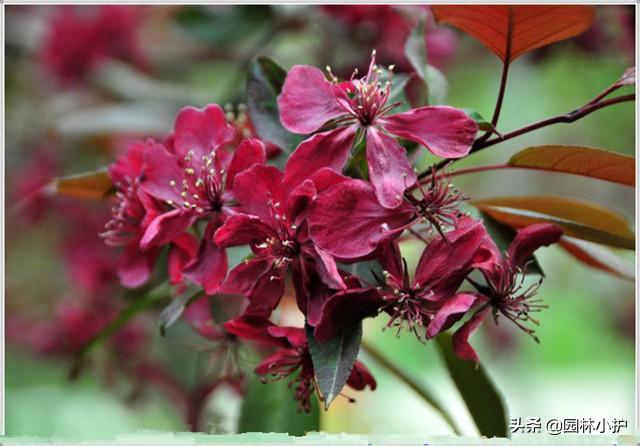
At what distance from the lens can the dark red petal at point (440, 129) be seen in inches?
29.7

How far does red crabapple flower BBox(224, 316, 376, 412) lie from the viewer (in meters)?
0.79

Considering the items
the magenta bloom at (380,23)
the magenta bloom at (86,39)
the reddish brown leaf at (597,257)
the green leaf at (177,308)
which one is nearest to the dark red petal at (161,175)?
the green leaf at (177,308)

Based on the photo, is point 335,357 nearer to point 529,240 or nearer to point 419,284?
point 419,284

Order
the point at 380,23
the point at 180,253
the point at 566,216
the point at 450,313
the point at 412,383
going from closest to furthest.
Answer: the point at 450,313 → the point at 180,253 → the point at 566,216 → the point at 412,383 → the point at 380,23

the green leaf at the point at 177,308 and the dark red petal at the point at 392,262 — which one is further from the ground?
the dark red petal at the point at 392,262

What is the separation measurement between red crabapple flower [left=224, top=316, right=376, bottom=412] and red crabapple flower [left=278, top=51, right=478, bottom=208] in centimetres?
15

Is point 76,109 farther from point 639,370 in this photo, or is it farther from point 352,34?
point 639,370

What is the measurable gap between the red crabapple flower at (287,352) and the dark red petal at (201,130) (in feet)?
0.61

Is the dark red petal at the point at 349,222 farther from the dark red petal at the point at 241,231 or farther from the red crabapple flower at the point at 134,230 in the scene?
the red crabapple flower at the point at 134,230

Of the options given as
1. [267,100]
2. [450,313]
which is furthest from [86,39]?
[450,313]

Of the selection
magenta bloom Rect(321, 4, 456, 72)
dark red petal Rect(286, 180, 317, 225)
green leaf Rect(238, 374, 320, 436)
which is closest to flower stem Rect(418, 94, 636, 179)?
dark red petal Rect(286, 180, 317, 225)

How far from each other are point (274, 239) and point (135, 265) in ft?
0.79

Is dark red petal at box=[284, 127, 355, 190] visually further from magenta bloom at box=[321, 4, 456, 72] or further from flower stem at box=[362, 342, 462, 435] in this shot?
magenta bloom at box=[321, 4, 456, 72]

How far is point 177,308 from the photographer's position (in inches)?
34.7
